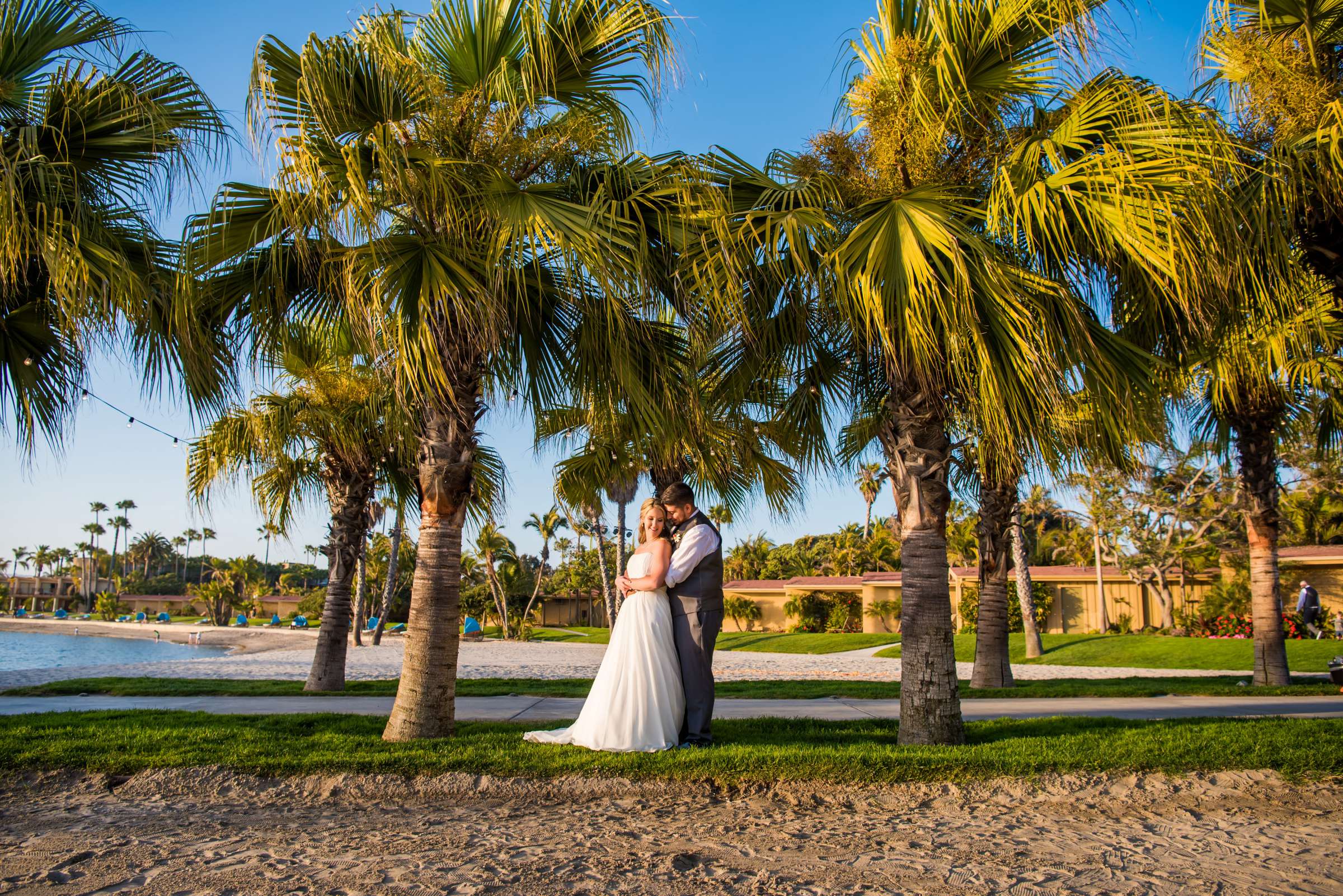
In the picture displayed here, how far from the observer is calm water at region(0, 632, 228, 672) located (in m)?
31.2

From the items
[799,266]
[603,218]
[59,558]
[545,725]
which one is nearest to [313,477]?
[545,725]

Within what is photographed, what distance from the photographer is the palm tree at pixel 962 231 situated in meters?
5.73

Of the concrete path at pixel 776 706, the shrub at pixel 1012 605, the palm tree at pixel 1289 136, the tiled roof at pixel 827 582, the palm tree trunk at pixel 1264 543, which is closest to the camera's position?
the palm tree at pixel 1289 136

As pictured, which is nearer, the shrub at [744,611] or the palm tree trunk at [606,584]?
the palm tree trunk at [606,584]

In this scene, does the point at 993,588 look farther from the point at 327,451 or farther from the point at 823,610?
the point at 823,610

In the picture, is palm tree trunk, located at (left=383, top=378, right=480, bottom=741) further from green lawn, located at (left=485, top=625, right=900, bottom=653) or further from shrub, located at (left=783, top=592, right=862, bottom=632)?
shrub, located at (left=783, top=592, right=862, bottom=632)

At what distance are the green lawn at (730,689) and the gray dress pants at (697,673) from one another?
5.31 meters

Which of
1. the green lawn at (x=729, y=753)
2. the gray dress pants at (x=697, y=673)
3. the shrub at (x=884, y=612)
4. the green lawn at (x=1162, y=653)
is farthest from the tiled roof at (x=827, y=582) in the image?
the gray dress pants at (x=697, y=673)

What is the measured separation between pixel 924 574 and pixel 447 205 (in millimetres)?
4596

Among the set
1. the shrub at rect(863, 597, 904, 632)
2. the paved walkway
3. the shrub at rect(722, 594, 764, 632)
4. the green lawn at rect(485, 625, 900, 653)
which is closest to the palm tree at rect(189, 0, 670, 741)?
the paved walkway

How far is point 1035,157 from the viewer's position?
20.0ft

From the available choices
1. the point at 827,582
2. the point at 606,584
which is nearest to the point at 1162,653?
the point at 606,584

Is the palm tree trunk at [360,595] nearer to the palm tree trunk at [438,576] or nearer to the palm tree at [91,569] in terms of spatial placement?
the palm tree trunk at [438,576]

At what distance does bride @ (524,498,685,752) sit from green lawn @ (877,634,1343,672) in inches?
606
